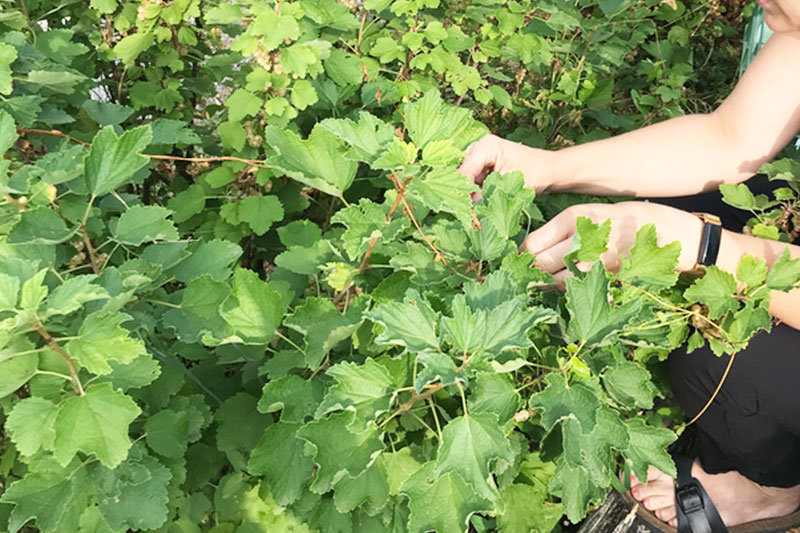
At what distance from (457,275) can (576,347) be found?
0.20m

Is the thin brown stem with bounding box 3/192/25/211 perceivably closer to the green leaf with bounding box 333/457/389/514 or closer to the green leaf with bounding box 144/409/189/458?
the green leaf with bounding box 144/409/189/458

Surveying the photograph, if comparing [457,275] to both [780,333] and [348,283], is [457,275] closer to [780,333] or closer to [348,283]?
[348,283]

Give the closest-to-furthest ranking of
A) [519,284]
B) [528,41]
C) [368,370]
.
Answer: [368,370] < [519,284] < [528,41]

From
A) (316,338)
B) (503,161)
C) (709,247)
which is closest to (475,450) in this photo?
(316,338)

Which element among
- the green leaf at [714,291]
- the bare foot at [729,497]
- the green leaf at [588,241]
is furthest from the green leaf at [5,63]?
the bare foot at [729,497]

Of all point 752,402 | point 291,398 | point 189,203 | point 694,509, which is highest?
point 291,398

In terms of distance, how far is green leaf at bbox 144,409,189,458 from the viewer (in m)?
0.91

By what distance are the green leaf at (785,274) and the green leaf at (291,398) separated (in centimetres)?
73

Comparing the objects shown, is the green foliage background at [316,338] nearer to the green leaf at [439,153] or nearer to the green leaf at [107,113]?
the green leaf at [439,153]

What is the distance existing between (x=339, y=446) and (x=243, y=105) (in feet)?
2.68

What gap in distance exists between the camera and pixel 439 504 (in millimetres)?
767

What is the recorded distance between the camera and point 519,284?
2.88 ft

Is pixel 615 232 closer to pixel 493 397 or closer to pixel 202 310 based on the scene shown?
pixel 493 397

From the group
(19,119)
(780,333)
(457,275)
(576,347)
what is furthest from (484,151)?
(19,119)
